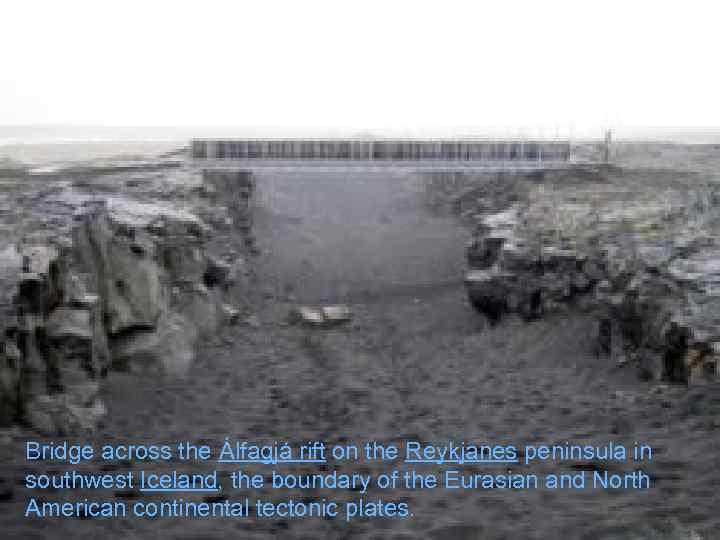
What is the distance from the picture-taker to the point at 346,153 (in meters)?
29.2

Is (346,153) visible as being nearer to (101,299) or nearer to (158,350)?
(158,350)

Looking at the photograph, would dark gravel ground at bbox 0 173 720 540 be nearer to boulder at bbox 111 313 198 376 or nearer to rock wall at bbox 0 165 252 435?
boulder at bbox 111 313 198 376

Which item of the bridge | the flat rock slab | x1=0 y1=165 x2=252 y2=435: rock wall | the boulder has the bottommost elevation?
the flat rock slab

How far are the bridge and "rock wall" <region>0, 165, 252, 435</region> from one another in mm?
4644

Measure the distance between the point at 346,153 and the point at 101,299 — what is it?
15.6 metres

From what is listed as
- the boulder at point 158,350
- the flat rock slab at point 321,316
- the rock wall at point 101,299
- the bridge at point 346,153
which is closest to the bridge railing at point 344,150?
the bridge at point 346,153

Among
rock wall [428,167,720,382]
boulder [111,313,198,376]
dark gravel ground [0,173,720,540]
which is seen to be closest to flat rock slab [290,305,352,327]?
dark gravel ground [0,173,720,540]

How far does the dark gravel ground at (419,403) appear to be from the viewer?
8.65 m

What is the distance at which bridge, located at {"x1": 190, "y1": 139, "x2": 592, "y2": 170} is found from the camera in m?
28.9

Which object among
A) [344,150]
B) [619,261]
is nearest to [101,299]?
[619,261]

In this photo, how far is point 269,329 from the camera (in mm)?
22500

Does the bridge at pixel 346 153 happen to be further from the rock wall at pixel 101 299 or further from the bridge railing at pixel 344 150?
the rock wall at pixel 101 299

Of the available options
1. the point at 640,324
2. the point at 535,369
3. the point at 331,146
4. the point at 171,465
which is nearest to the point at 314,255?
the point at 331,146

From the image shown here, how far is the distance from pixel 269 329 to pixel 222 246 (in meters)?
4.90
